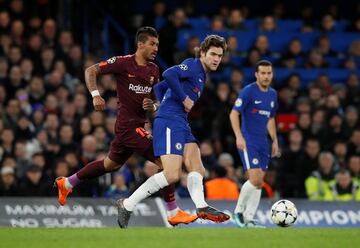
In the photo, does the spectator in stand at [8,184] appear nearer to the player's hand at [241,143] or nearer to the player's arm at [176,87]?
the player's hand at [241,143]

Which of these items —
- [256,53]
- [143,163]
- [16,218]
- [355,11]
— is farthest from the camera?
[355,11]

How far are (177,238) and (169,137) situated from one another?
1.62 m

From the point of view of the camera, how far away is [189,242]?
9000 mm

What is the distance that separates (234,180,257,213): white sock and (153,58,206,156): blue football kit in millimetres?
1971

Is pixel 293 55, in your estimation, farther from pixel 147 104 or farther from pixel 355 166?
pixel 147 104

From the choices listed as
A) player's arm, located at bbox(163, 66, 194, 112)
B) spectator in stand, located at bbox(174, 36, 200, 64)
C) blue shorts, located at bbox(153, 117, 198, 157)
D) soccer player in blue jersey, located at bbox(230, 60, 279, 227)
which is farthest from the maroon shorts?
spectator in stand, located at bbox(174, 36, 200, 64)

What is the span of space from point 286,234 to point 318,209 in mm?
4673

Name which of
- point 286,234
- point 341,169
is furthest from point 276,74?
point 286,234

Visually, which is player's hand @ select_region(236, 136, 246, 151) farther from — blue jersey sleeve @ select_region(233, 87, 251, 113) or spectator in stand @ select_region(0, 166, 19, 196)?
spectator in stand @ select_region(0, 166, 19, 196)

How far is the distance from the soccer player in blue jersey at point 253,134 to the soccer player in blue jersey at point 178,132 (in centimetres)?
179

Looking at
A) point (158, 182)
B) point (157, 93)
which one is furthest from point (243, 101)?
point (158, 182)

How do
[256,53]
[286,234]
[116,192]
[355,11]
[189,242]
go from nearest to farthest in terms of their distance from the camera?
1. [189,242]
2. [286,234]
3. [116,192]
4. [256,53]
5. [355,11]

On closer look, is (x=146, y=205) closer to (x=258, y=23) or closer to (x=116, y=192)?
(x=116, y=192)

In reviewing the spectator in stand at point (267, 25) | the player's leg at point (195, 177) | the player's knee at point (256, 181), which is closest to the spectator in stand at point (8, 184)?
the player's knee at point (256, 181)
